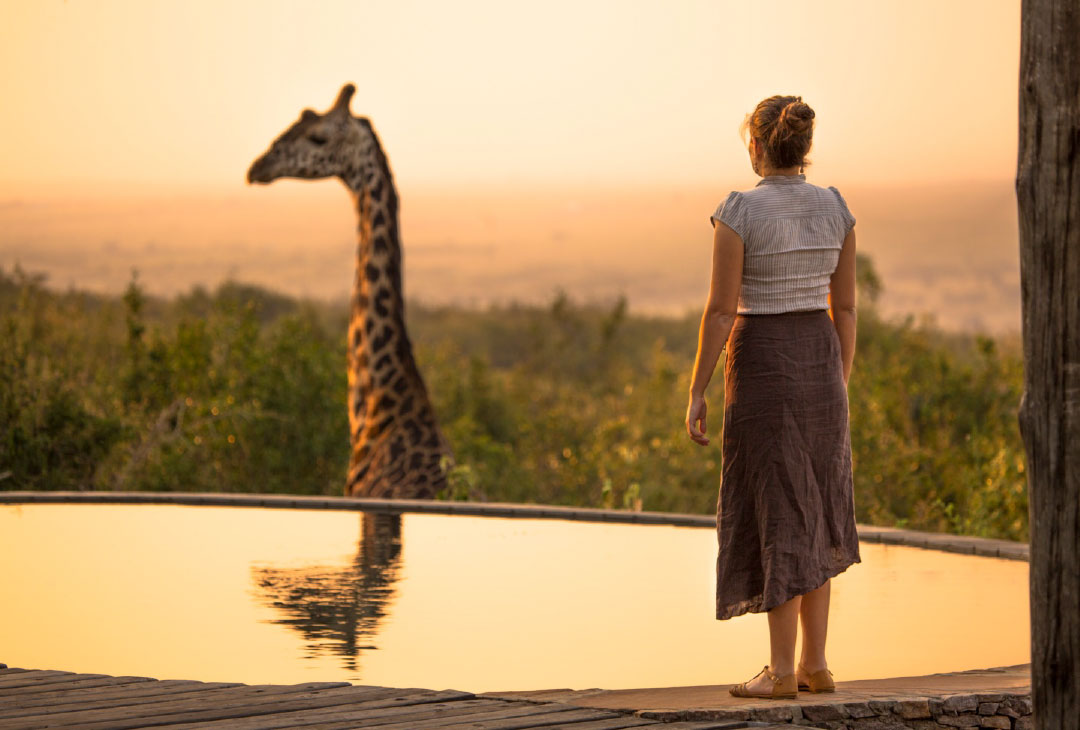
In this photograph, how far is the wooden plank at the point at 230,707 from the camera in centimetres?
293

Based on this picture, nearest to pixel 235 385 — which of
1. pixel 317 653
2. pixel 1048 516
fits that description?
pixel 317 653

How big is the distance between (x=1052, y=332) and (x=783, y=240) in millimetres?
890

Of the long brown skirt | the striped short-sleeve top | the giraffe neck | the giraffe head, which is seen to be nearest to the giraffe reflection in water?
the long brown skirt

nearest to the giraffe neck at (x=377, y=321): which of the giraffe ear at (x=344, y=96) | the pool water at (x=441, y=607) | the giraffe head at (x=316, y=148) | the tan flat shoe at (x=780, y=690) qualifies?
the giraffe head at (x=316, y=148)

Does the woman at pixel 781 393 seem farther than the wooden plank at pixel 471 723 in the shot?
Yes

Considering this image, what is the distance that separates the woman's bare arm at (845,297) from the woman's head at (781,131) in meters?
0.23

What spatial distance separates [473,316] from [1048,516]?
39625mm

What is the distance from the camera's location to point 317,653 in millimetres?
4055

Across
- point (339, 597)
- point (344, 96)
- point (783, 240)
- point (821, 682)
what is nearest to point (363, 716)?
point (821, 682)

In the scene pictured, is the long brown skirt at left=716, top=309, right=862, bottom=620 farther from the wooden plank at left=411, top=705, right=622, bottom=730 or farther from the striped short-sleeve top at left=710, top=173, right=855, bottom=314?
the wooden plank at left=411, top=705, right=622, bottom=730

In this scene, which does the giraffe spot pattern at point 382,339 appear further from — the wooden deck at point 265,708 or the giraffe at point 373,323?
the wooden deck at point 265,708

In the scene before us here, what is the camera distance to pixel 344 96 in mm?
9984

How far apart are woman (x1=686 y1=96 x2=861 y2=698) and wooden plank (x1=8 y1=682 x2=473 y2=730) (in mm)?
740

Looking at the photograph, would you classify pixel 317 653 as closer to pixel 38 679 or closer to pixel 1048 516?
pixel 38 679
